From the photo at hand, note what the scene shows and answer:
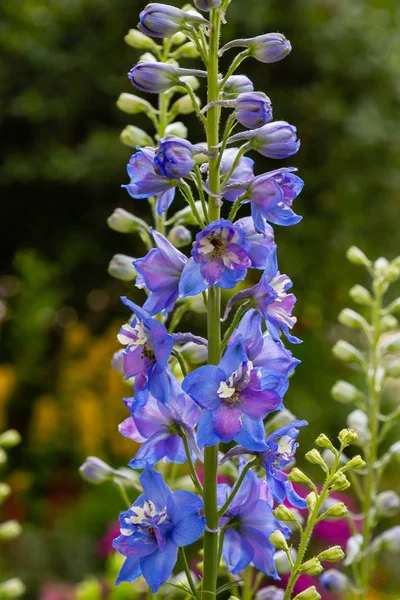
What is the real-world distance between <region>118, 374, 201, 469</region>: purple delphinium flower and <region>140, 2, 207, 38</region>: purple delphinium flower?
1.69 feet

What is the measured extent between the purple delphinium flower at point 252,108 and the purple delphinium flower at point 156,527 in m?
0.50

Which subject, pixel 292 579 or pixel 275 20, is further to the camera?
pixel 275 20

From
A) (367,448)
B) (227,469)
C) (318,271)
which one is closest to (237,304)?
(227,469)

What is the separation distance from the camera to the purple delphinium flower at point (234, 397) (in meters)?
0.97

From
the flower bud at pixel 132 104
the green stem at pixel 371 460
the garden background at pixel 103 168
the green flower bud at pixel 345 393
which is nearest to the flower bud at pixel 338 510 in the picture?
the green stem at pixel 371 460

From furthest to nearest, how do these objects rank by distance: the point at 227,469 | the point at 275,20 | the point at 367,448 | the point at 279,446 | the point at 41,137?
the point at 41,137
the point at 275,20
the point at 367,448
the point at 227,469
the point at 279,446

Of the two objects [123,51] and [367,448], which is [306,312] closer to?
[123,51]

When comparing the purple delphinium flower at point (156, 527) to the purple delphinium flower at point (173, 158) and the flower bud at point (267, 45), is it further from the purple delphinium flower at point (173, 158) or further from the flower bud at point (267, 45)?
the flower bud at point (267, 45)

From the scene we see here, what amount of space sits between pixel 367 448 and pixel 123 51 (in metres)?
4.65

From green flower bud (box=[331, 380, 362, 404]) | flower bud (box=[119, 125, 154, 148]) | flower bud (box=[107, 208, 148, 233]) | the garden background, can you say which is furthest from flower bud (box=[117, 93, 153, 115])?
the garden background

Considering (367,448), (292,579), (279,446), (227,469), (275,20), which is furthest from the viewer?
(275,20)

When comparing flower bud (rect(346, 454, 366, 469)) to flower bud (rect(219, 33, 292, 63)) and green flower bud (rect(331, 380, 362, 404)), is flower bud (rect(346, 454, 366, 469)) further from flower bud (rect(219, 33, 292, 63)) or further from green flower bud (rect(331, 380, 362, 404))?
green flower bud (rect(331, 380, 362, 404))

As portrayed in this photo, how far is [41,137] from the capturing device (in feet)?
19.2

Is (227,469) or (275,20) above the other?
(275,20)
